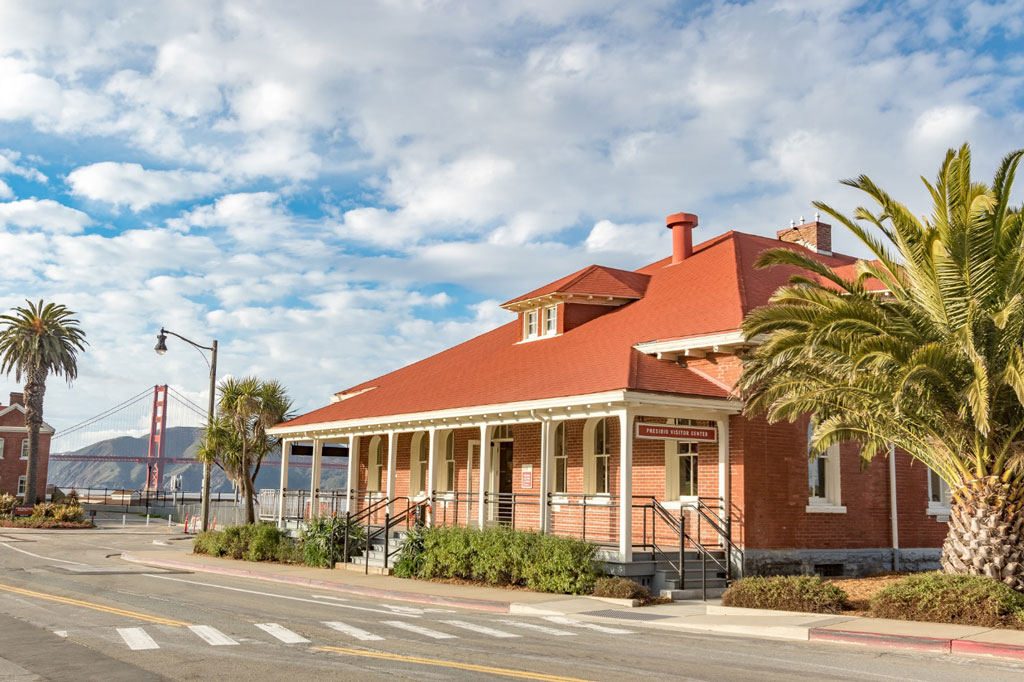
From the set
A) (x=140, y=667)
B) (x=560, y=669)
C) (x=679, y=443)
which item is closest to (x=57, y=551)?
(x=679, y=443)

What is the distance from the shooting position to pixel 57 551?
30328 mm

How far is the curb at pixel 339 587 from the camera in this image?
1620 cm

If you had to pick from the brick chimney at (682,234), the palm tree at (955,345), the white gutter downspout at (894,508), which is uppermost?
the brick chimney at (682,234)

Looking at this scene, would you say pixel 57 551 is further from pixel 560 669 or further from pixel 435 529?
pixel 560 669

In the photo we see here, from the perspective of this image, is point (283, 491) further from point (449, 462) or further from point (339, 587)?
point (339, 587)

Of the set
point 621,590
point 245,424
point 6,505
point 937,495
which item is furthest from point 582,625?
point 6,505

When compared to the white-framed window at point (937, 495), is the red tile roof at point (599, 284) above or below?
above

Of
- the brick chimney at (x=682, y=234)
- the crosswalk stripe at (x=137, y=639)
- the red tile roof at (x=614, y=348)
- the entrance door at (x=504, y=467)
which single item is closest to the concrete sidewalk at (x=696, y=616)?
the red tile roof at (x=614, y=348)

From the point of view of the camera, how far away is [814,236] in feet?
89.6

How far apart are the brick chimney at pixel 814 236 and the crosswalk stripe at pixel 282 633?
19792 millimetres

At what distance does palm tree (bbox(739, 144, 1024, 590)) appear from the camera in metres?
13.7

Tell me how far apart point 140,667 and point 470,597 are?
7.90 m

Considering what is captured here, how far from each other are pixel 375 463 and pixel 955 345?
21.5m

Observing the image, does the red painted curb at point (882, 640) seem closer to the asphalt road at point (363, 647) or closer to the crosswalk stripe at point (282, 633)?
the asphalt road at point (363, 647)
